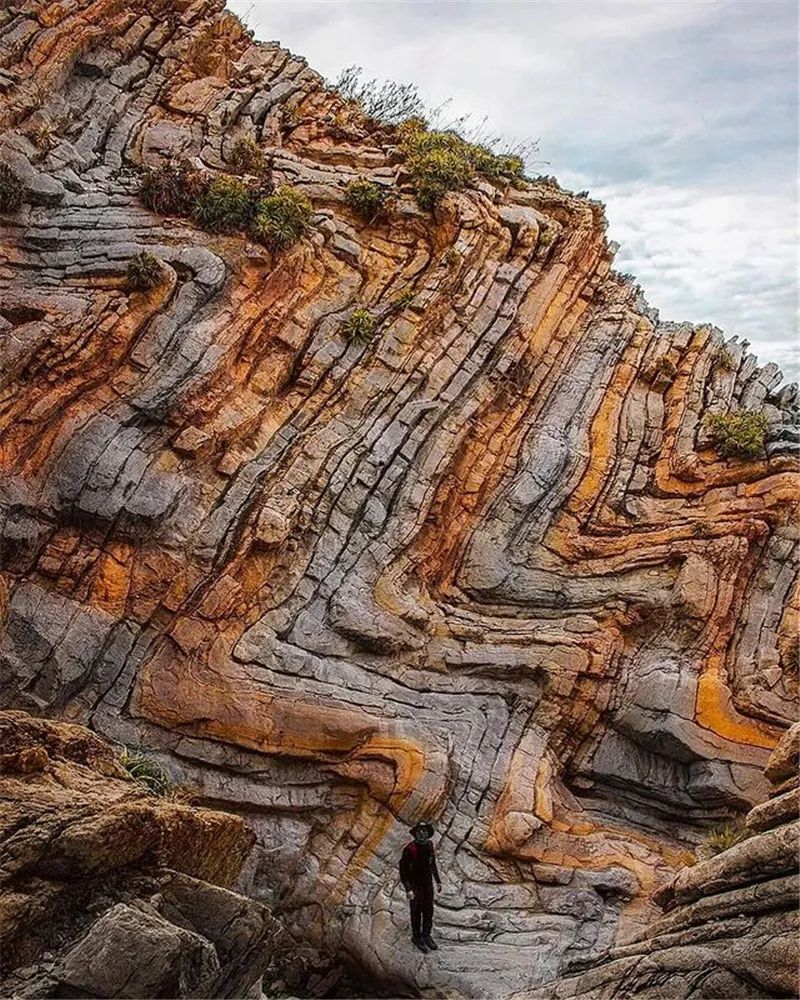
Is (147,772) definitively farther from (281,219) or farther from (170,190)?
(170,190)

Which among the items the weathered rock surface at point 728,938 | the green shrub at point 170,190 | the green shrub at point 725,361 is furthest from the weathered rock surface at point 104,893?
the green shrub at point 725,361

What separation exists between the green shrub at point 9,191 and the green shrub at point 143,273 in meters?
2.97

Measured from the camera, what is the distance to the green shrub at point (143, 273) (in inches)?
631

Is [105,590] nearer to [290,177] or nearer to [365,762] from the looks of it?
[365,762]

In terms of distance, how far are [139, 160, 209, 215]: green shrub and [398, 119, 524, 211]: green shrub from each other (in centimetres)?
536

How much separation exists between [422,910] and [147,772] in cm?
437

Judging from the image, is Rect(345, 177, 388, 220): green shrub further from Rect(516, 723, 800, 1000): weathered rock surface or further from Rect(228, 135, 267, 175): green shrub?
Rect(516, 723, 800, 1000): weathered rock surface

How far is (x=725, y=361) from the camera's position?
66.9ft

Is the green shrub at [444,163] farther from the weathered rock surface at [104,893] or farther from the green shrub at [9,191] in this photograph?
the weathered rock surface at [104,893]

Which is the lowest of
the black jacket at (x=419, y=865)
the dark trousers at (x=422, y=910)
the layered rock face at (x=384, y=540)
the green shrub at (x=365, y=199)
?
the dark trousers at (x=422, y=910)

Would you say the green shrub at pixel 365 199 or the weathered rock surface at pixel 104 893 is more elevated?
the green shrub at pixel 365 199

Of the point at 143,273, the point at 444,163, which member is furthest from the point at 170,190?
the point at 444,163

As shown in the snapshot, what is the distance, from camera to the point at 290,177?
2012 centimetres

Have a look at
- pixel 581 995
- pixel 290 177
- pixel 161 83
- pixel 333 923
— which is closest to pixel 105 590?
pixel 333 923
